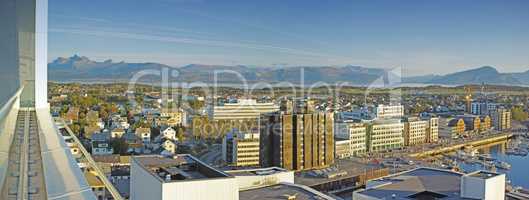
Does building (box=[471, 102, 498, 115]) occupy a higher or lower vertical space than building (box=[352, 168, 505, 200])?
higher

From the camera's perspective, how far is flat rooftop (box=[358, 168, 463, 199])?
373 centimetres

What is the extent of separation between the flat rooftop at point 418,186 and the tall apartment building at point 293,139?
2.45 m

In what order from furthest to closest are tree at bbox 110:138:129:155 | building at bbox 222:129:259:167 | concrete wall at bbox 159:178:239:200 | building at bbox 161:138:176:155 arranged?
building at bbox 222:129:259:167
building at bbox 161:138:176:155
tree at bbox 110:138:129:155
concrete wall at bbox 159:178:239:200

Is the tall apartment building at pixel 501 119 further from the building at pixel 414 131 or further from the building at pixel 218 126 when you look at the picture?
the building at pixel 218 126

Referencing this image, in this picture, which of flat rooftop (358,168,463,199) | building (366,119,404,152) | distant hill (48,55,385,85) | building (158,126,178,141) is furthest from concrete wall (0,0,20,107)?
A: building (366,119,404,152)

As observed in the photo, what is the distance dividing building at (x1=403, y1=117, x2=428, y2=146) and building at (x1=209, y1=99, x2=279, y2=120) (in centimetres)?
451

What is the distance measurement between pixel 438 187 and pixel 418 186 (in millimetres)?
194

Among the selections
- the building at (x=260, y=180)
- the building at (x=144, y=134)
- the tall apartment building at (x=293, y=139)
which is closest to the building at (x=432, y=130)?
the tall apartment building at (x=293, y=139)

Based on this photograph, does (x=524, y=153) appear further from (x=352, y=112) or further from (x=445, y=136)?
(x=352, y=112)

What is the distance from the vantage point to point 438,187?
4078 mm

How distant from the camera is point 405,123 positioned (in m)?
11.2

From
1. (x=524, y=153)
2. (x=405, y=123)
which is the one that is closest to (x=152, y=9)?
(x=405, y=123)

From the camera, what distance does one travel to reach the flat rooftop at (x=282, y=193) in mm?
2900

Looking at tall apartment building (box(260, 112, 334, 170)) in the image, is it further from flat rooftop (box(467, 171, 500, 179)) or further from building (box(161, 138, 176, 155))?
flat rooftop (box(467, 171, 500, 179))
